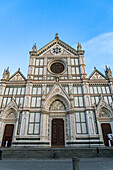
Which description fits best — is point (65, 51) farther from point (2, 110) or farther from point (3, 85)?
point (2, 110)

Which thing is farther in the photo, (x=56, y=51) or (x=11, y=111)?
(x=56, y=51)

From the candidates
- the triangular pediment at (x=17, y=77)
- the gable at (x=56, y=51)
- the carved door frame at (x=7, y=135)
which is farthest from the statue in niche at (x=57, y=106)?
the gable at (x=56, y=51)

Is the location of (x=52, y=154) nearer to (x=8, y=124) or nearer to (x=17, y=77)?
(x=8, y=124)

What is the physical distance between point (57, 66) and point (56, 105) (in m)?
8.22

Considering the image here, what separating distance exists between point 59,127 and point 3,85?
12.3m

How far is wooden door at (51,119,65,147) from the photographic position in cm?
1733

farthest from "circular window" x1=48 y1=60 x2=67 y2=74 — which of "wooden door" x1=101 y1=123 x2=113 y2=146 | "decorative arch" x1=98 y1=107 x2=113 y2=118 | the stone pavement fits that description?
the stone pavement

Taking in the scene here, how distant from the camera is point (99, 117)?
18500 mm

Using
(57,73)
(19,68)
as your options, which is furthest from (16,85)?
(57,73)

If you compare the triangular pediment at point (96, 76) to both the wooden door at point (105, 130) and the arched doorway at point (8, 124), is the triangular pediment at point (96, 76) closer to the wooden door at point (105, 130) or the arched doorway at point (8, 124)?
the wooden door at point (105, 130)

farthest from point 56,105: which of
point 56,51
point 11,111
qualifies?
point 56,51

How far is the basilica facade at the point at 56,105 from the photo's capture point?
17.1m

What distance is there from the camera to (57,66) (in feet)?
78.3

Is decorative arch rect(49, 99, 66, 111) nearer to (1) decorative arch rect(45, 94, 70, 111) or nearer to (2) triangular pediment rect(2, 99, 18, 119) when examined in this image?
(1) decorative arch rect(45, 94, 70, 111)
